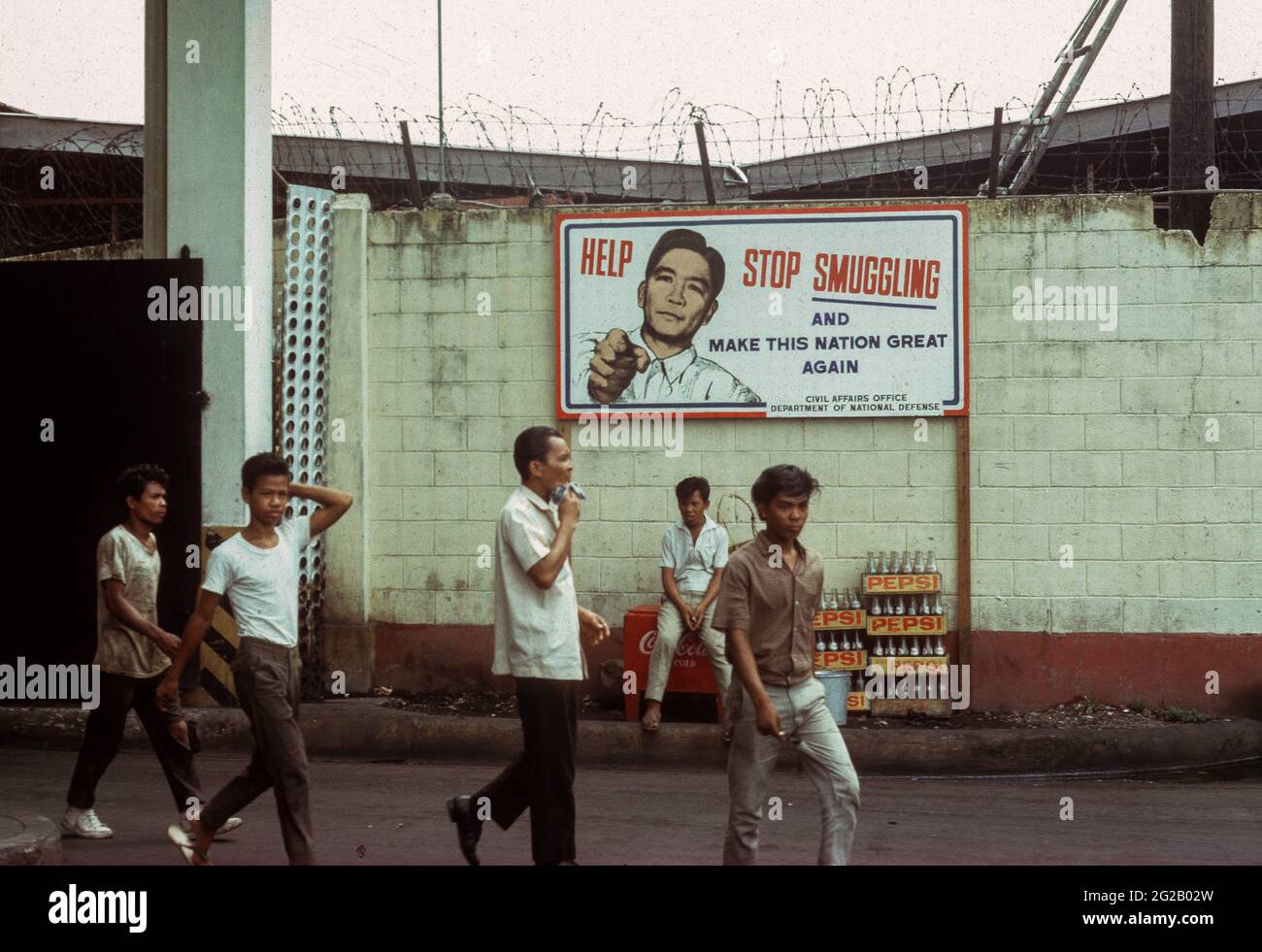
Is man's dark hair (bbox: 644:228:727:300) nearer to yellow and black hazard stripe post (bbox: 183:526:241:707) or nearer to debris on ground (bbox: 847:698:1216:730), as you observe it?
debris on ground (bbox: 847:698:1216:730)

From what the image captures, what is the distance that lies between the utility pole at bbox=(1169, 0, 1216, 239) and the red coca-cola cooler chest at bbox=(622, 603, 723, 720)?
469 centimetres

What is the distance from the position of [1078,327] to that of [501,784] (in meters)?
6.03

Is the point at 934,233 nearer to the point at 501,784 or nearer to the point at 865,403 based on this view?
the point at 865,403

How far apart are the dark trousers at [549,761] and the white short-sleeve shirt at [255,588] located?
0.99 metres

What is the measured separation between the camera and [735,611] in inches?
228

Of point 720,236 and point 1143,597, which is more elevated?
point 720,236

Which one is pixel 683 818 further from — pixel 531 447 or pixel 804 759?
pixel 531 447

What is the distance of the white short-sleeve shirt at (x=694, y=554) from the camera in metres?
10.2

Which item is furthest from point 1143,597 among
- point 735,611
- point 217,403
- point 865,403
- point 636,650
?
point 217,403

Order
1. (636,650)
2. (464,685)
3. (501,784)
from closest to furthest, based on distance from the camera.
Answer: (501,784) → (636,650) → (464,685)

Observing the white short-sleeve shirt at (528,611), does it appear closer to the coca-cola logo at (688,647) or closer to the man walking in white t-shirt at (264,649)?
the man walking in white t-shirt at (264,649)

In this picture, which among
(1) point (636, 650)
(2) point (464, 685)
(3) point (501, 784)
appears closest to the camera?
(3) point (501, 784)

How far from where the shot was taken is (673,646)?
10.1m

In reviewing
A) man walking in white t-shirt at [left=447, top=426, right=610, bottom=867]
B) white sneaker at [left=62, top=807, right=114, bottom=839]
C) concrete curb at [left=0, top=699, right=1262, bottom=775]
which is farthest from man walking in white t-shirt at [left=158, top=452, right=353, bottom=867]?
concrete curb at [left=0, top=699, right=1262, bottom=775]
